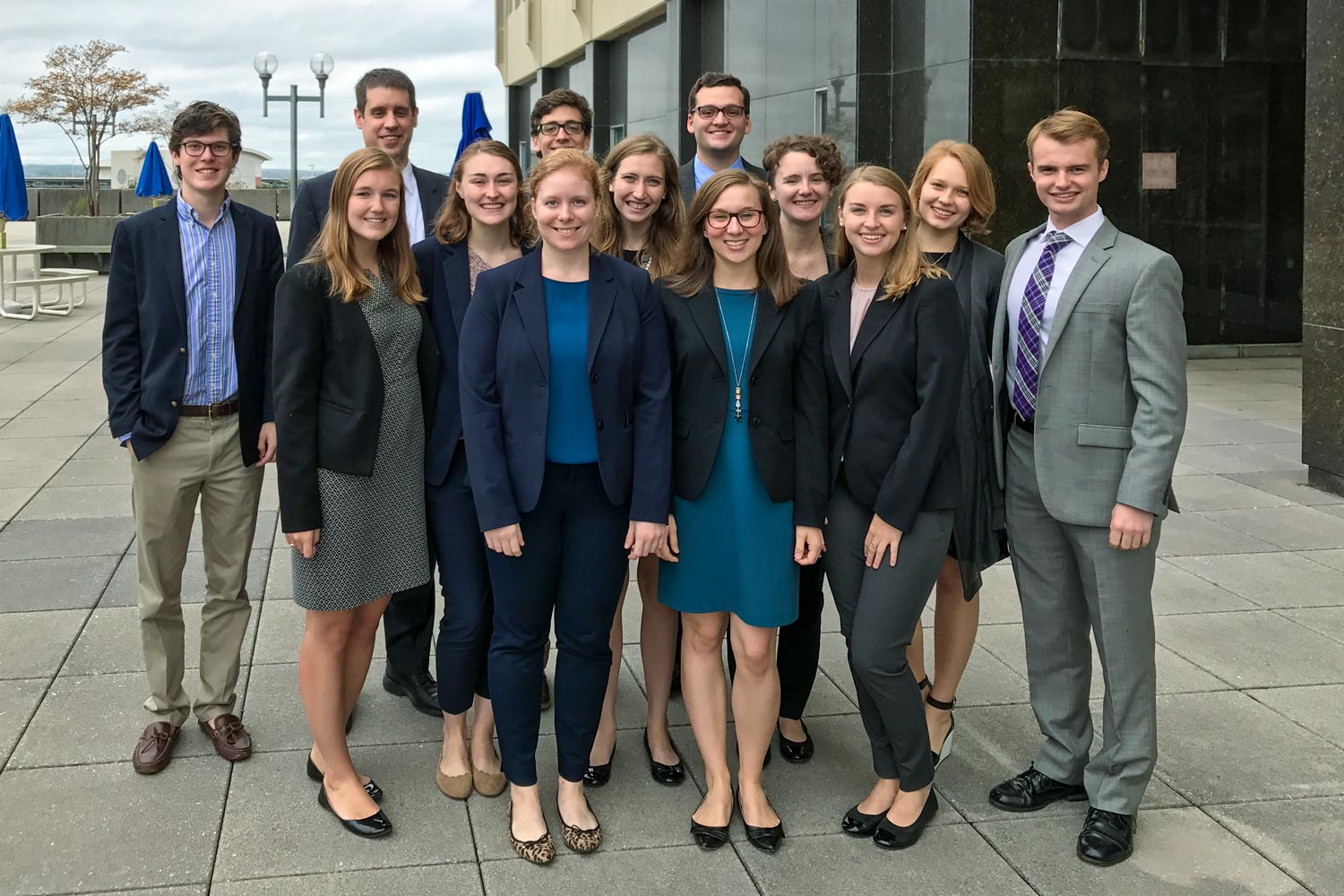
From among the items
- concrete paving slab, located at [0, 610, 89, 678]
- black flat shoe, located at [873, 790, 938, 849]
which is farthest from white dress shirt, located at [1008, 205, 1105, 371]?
concrete paving slab, located at [0, 610, 89, 678]

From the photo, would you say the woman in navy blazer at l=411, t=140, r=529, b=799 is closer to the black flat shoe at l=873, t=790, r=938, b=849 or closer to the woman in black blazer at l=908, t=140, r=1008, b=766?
the black flat shoe at l=873, t=790, r=938, b=849

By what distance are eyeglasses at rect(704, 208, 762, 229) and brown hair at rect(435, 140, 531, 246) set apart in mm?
734

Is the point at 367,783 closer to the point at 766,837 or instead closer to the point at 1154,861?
the point at 766,837

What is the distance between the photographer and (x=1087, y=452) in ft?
12.4

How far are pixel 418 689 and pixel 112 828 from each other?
1.32 meters

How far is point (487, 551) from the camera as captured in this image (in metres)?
3.91

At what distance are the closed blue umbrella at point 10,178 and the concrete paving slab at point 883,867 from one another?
754 inches

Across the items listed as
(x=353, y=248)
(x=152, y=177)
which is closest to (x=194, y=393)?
(x=353, y=248)

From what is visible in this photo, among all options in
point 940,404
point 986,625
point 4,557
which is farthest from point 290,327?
point 4,557

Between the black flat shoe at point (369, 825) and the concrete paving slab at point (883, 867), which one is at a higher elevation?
the black flat shoe at point (369, 825)

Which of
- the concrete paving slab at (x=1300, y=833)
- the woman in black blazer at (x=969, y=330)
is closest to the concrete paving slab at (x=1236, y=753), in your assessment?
the concrete paving slab at (x=1300, y=833)

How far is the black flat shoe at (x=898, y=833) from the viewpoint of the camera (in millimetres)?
3838

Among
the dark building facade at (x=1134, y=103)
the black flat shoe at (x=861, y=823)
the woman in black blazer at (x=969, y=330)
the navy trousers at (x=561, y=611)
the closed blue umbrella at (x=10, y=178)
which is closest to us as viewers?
the navy trousers at (x=561, y=611)

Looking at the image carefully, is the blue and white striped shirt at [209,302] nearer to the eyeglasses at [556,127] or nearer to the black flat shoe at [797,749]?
the eyeglasses at [556,127]
